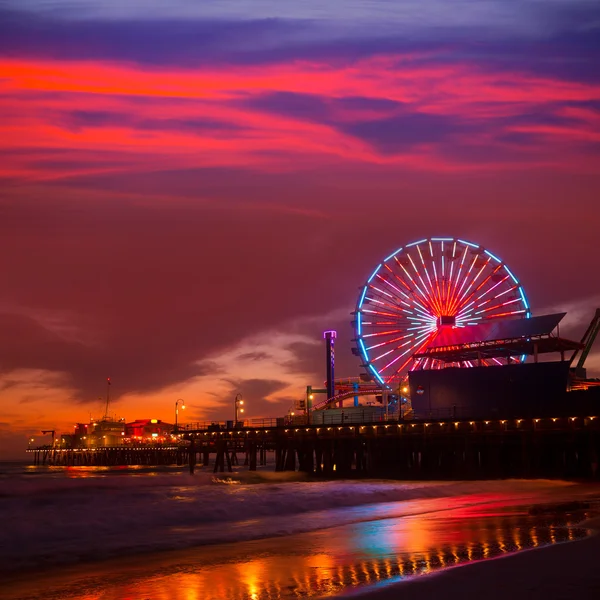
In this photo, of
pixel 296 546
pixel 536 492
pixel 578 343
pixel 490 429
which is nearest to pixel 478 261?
pixel 578 343

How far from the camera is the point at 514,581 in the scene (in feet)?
45.7

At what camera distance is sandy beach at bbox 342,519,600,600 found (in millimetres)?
12977

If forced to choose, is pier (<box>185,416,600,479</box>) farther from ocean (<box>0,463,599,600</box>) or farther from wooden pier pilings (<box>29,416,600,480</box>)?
ocean (<box>0,463,599,600</box>)

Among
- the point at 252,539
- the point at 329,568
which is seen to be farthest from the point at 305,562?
the point at 252,539

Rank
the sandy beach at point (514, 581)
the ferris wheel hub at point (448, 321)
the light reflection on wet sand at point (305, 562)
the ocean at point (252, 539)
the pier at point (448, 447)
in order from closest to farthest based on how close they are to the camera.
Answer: the sandy beach at point (514, 581) < the light reflection on wet sand at point (305, 562) < the ocean at point (252, 539) < the pier at point (448, 447) < the ferris wheel hub at point (448, 321)

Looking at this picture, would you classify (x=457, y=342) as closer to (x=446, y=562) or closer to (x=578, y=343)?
(x=578, y=343)

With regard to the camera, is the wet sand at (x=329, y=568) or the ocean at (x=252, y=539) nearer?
the wet sand at (x=329, y=568)

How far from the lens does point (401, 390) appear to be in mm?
74500

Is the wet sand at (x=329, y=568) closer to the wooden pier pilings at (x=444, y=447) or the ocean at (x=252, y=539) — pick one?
the ocean at (x=252, y=539)

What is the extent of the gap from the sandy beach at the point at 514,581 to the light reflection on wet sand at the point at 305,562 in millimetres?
780

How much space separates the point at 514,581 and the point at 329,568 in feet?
13.9

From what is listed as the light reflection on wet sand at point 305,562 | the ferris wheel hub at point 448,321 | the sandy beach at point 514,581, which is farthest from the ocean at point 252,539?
the ferris wheel hub at point 448,321

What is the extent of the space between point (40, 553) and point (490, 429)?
43.4 metres

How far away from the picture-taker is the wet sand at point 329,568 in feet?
47.1
